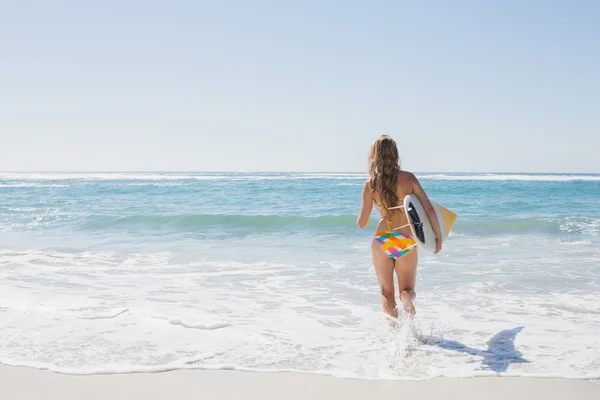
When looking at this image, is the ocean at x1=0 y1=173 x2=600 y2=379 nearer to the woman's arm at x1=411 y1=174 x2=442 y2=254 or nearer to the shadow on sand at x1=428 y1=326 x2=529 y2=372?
the shadow on sand at x1=428 y1=326 x2=529 y2=372

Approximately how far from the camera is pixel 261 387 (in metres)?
→ 3.02

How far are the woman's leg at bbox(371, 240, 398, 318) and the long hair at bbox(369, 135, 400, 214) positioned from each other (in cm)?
49

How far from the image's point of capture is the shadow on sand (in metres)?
3.39

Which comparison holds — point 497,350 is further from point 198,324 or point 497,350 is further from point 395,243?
point 198,324

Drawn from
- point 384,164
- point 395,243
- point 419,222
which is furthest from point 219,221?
point 419,222

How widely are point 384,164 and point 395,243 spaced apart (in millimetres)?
630

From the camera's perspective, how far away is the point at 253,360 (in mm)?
3473

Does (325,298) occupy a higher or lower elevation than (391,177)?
lower

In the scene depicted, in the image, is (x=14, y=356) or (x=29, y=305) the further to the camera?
(x=29, y=305)

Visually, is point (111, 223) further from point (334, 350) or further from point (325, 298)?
point (334, 350)

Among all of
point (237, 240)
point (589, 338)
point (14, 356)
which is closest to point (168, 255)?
point (237, 240)

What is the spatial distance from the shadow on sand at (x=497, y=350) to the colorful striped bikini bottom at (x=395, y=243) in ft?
2.30

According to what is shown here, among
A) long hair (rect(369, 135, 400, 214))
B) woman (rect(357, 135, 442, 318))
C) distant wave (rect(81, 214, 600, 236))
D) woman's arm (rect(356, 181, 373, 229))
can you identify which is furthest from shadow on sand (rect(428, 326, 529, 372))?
distant wave (rect(81, 214, 600, 236))

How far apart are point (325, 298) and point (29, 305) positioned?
2881 mm
